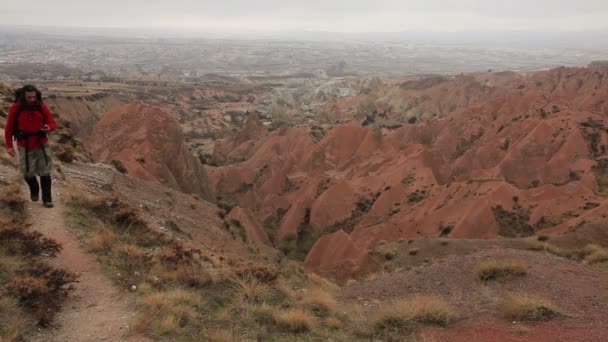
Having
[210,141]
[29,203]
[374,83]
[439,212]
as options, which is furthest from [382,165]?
[374,83]

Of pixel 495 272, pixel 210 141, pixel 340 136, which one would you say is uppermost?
pixel 495 272

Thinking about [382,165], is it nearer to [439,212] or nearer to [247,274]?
[439,212]

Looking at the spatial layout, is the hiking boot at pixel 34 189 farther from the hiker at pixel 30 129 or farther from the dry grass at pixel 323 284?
the dry grass at pixel 323 284

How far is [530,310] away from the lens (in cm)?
752

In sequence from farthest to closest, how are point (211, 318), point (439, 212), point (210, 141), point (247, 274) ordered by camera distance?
point (210, 141) < point (439, 212) < point (247, 274) < point (211, 318)

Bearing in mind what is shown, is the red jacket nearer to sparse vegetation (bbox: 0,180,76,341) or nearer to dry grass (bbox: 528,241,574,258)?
sparse vegetation (bbox: 0,180,76,341)

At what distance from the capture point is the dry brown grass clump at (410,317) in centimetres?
725

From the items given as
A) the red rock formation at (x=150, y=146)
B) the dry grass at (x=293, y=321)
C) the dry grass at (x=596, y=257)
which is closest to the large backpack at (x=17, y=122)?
the dry grass at (x=293, y=321)

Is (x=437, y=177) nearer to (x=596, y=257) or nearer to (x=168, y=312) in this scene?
(x=596, y=257)

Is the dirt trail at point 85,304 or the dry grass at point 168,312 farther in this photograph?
the dry grass at point 168,312

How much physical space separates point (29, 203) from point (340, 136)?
45.5m

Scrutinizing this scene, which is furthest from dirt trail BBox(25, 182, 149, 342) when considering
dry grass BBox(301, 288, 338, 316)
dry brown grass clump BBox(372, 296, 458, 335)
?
dry brown grass clump BBox(372, 296, 458, 335)

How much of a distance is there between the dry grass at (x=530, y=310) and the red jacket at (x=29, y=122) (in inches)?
332

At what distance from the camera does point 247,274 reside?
8.72 meters
